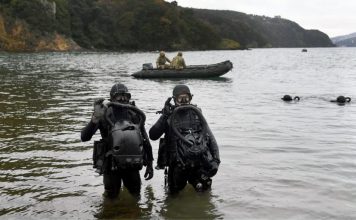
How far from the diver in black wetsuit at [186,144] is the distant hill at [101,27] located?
111 meters

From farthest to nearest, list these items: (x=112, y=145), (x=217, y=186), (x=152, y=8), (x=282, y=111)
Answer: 1. (x=152, y=8)
2. (x=282, y=111)
3. (x=217, y=186)
4. (x=112, y=145)

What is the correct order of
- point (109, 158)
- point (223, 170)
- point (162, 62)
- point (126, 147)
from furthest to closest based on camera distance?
point (162, 62) → point (223, 170) → point (109, 158) → point (126, 147)

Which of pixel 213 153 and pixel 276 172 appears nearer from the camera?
pixel 213 153

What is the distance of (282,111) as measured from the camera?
1889 cm

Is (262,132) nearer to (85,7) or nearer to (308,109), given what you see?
(308,109)

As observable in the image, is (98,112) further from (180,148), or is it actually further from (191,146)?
(191,146)

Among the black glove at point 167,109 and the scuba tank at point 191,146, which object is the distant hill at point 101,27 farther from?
the scuba tank at point 191,146

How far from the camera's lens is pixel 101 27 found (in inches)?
5930

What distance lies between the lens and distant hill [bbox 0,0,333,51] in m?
117

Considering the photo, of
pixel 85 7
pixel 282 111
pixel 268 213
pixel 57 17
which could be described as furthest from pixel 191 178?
pixel 85 7

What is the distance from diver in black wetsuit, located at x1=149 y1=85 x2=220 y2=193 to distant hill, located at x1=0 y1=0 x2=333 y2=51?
365ft

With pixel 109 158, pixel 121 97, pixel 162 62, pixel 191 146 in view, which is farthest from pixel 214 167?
pixel 162 62

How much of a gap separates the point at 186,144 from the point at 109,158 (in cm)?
108

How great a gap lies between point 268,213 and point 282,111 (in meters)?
12.4
